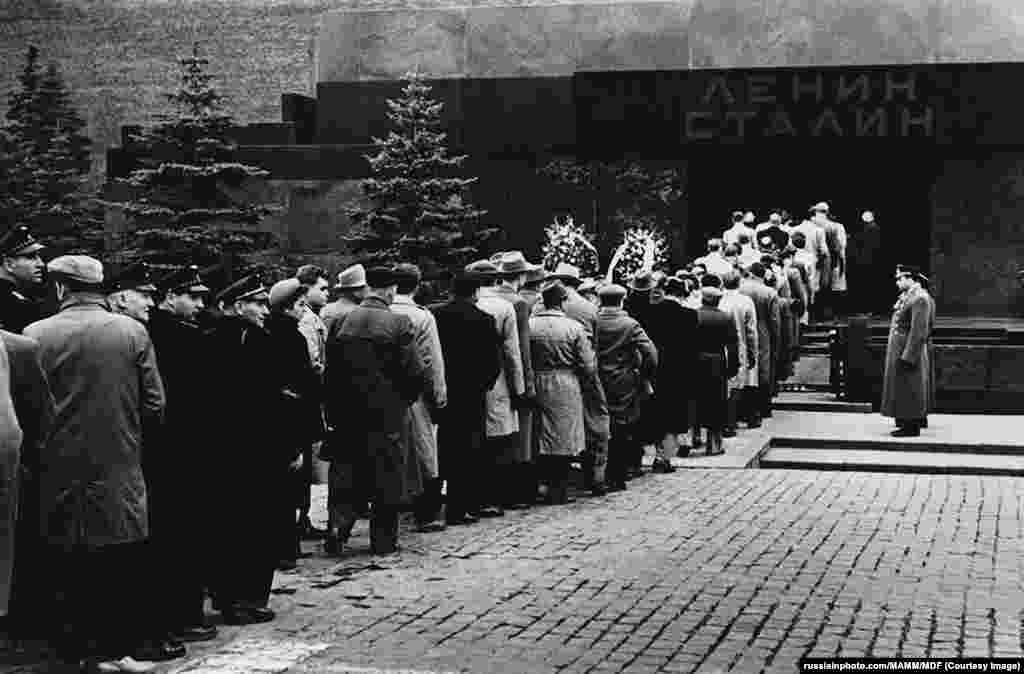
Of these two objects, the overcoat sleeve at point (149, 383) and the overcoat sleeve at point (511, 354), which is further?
the overcoat sleeve at point (511, 354)

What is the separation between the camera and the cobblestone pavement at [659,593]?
7652mm

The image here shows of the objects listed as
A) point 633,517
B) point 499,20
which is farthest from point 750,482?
point 499,20

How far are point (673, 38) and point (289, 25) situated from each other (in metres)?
12.5

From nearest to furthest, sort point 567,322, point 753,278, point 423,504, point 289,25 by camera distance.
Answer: point 423,504 < point 567,322 < point 753,278 < point 289,25

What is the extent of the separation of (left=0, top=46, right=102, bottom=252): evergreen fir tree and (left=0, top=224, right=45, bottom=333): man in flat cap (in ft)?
71.0

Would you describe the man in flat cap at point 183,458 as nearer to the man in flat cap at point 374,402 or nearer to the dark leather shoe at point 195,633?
the dark leather shoe at point 195,633

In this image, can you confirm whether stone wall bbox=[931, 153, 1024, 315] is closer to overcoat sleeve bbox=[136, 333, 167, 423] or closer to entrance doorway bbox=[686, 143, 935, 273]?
entrance doorway bbox=[686, 143, 935, 273]

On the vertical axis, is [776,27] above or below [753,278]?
above

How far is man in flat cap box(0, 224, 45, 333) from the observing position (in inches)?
316

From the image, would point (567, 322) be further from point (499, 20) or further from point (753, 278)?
point (499, 20)

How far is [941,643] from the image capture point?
7875 mm

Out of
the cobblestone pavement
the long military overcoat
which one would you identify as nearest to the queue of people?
the cobblestone pavement

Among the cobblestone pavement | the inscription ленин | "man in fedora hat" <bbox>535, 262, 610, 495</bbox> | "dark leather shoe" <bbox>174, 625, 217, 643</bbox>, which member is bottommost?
the cobblestone pavement

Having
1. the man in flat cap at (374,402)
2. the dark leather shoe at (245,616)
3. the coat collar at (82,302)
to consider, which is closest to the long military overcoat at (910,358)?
the man in flat cap at (374,402)
